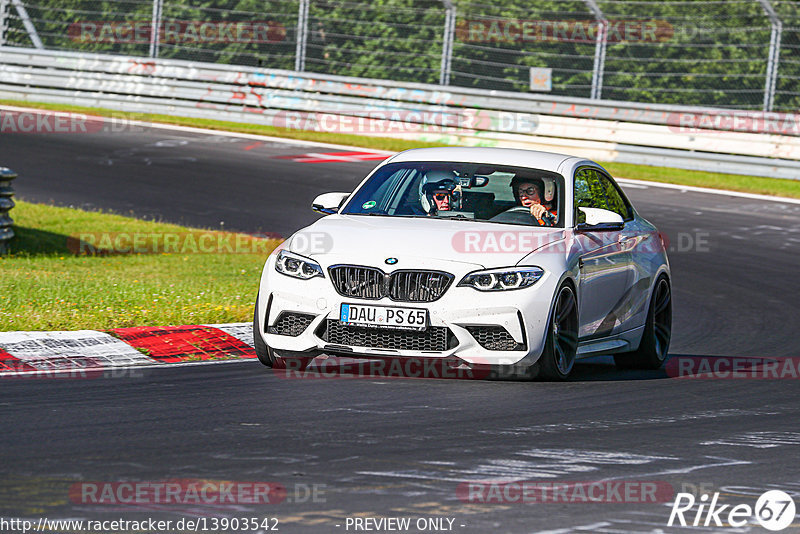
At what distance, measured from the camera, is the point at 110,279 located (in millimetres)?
12672

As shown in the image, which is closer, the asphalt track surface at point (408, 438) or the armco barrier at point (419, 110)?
the asphalt track surface at point (408, 438)

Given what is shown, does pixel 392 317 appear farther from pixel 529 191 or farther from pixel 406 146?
pixel 406 146

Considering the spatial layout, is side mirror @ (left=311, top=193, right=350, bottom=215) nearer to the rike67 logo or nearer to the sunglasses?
the sunglasses

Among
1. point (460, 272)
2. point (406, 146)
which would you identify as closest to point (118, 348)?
point (460, 272)

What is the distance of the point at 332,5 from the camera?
26109mm

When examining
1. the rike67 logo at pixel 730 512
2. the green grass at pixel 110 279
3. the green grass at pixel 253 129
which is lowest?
the green grass at pixel 110 279

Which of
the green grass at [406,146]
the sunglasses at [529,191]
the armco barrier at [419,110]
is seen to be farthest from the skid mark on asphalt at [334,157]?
the sunglasses at [529,191]

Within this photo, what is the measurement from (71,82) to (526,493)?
23716 mm

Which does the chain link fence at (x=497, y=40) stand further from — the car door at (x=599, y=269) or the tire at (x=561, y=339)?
the tire at (x=561, y=339)

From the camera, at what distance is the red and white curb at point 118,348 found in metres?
8.87

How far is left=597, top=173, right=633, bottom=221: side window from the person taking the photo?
10.3m

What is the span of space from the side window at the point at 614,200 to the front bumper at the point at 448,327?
2019 mm

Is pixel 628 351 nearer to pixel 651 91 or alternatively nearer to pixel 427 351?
pixel 427 351

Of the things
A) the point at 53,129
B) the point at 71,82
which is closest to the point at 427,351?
the point at 53,129
